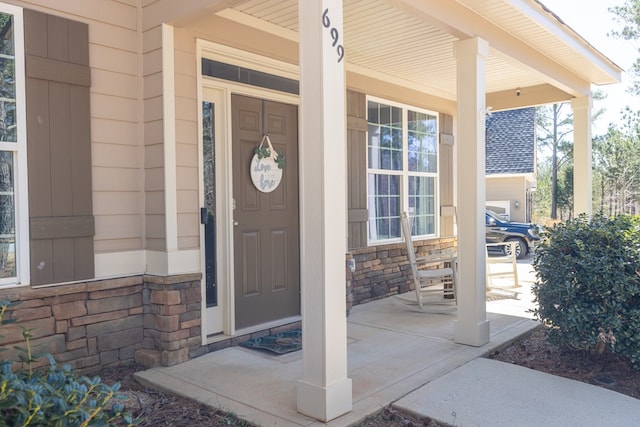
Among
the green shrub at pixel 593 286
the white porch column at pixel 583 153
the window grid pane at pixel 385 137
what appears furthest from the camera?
the white porch column at pixel 583 153

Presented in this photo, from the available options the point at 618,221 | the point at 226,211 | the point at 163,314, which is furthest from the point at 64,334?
the point at 618,221

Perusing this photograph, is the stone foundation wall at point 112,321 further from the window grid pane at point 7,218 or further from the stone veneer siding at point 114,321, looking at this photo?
the window grid pane at point 7,218

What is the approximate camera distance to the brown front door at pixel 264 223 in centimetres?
411

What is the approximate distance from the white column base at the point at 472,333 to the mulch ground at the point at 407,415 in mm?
154

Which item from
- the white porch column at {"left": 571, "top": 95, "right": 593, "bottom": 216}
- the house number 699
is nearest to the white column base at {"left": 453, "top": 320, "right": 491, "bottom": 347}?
the house number 699

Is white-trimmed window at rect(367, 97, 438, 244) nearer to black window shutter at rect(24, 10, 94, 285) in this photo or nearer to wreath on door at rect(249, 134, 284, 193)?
wreath on door at rect(249, 134, 284, 193)

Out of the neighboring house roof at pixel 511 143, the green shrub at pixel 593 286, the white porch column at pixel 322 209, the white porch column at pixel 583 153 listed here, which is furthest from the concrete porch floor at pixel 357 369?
the neighboring house roof at pixel 511 143

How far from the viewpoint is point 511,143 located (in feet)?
59.1

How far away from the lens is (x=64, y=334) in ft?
10.5

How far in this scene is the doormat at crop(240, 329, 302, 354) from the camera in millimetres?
3868

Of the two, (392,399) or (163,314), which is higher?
(163,314)

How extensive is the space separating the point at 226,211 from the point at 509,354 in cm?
247

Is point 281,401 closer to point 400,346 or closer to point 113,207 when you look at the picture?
point 400,346

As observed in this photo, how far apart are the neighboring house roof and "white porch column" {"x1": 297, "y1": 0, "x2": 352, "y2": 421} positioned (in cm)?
1550
